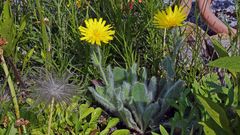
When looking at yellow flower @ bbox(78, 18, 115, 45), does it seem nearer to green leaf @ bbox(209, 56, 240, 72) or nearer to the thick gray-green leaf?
the thick gray-green leaf

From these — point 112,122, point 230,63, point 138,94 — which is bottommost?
point 112,122

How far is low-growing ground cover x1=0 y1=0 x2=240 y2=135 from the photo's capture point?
1.99 m

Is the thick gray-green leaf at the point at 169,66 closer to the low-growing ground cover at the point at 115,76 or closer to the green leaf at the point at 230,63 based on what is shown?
the low-growing ground cover at the point at 115,76

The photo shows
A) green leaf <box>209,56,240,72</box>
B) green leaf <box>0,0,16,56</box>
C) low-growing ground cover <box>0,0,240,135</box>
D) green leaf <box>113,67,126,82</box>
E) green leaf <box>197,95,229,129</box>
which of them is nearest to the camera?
green leaf <box>209,56,240,72</box>

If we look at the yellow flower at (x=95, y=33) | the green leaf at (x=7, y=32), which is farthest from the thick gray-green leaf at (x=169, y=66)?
the green leaf at (x=7, y=32)

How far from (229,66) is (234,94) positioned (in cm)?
46

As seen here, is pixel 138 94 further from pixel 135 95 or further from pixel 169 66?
pixel 169 66

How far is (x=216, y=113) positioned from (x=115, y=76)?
0.68 metres

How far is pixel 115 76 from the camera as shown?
7.97 feet

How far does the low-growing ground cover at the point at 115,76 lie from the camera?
1.99 m

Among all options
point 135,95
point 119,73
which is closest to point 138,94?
point 135,95

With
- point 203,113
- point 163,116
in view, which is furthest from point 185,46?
point 203,113

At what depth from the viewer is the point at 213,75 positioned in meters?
2.31

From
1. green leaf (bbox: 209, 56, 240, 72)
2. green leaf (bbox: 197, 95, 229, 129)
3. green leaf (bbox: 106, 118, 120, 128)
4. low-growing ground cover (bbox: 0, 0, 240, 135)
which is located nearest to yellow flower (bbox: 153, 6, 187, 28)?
low-growing ground cover (bbox: 0, 0, 240, 135)
